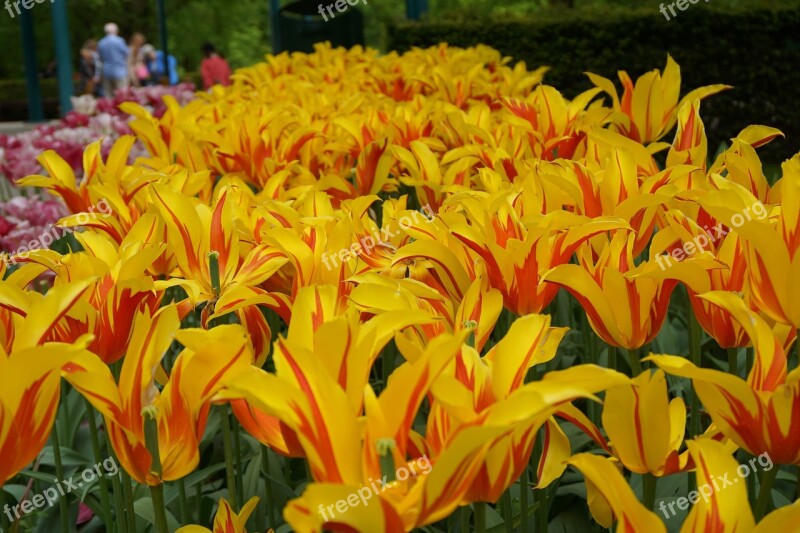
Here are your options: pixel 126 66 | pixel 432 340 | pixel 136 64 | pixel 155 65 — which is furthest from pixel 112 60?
pixel 432 340

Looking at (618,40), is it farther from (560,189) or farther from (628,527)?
(628,527)

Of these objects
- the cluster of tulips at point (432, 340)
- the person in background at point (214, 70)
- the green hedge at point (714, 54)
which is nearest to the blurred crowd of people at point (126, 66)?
the person in background at point (214, 70)

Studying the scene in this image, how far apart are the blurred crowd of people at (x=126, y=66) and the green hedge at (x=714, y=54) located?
21.6 ft

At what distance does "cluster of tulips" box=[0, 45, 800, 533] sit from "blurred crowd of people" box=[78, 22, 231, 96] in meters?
14.1

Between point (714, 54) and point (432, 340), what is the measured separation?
10550 mm

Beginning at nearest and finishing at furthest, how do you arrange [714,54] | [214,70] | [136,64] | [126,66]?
[714,54] < [214,70] < [126,66] < [136,64]

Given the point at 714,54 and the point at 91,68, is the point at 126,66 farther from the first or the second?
the point at 714,54

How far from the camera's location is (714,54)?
424 inches

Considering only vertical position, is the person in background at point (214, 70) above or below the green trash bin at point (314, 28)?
below

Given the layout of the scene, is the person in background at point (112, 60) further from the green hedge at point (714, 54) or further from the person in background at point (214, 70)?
the green hedge at point (714, 54)

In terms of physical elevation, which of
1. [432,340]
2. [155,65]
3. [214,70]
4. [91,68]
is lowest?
[155,65]

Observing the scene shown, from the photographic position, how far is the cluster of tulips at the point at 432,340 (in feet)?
3.32

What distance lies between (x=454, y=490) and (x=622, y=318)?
0.60 m

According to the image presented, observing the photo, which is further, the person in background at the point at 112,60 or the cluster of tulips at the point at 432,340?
the person in background at the point at 112,60
